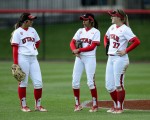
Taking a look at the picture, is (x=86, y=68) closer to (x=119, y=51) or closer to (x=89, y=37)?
(x=89, y=37)

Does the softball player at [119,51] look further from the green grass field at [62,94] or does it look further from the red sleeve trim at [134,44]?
the green grass field at [62,94]

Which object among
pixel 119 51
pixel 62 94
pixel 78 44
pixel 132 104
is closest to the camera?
pixel 119 51

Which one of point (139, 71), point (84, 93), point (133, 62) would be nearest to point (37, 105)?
point (84, 93)

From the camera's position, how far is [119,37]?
37.8ft

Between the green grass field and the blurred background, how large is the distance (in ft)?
11.8

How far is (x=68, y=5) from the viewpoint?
1417 inches

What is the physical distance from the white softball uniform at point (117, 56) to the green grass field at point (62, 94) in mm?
666

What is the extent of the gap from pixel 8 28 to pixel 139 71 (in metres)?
12.4

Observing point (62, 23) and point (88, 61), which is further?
point (62, 23)

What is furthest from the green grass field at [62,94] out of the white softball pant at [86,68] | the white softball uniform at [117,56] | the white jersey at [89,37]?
the white jersey at [89,37]

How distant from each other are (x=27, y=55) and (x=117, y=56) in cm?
168

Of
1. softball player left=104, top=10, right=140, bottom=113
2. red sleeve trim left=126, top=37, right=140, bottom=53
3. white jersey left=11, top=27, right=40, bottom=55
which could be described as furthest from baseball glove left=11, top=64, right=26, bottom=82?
Answer: red sleeve trim left=126, top=37, right=140, bottom=53

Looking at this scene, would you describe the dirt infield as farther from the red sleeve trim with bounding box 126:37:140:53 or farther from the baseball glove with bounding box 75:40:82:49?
the red sleeve trim with bounding box 126:37:140:53

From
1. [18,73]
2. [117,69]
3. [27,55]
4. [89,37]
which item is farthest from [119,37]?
[18,73]
